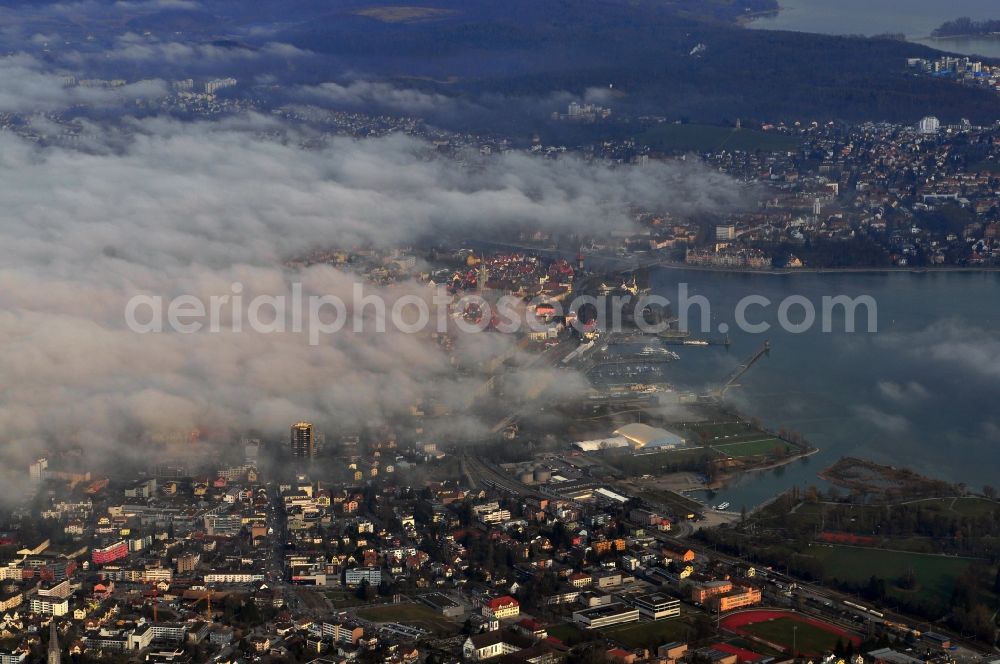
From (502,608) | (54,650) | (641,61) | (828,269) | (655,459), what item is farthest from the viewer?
(641,61)

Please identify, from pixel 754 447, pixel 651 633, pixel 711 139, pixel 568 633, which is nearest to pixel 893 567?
pixel 651 633

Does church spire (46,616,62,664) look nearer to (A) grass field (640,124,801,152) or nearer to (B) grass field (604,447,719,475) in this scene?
(B) grass field (604,447,719,475)

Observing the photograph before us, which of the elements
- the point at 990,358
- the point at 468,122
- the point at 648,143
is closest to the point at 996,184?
the point at 648,143

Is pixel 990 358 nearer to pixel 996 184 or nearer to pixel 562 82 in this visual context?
pixel 996 184

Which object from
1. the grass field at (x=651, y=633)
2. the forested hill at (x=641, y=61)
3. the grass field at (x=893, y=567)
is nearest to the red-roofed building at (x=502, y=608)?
the grass field at (x=651, y=633)

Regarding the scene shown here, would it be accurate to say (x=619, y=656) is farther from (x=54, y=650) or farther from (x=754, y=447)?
(x=754, y=447)

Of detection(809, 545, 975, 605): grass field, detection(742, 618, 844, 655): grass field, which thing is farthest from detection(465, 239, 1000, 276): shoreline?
detection(742, 618, 844, 655): grass field
